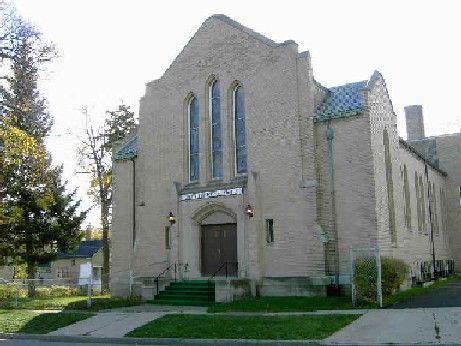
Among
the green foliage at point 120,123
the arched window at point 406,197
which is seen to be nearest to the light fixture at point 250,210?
the arched window at point 406,197

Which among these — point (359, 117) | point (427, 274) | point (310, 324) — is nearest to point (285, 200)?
point (359, 117)

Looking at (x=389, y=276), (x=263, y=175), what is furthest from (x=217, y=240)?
(x=389, y=276)

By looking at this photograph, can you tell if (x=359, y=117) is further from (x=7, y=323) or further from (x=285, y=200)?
(x=7, y=323)

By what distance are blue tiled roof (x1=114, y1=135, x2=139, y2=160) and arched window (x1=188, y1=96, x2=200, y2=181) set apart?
3392 millimetres

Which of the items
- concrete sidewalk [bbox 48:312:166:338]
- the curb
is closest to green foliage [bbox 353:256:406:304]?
the curb

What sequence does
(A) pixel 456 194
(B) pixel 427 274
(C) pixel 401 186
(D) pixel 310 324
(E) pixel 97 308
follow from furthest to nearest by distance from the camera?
(A) pixel 456 194
(B) pixel 427 274
(C) pixel 401 186
(E) pixel 97 308
(D) pixel 310 324

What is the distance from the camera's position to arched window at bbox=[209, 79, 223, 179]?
84.7ft

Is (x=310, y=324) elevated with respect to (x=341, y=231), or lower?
lower

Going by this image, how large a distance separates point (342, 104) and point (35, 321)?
48.1 ft

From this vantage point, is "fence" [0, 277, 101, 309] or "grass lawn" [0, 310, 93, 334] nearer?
"grass lawn" [0, 310, 93, 334]

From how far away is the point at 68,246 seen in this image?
36.7 metres

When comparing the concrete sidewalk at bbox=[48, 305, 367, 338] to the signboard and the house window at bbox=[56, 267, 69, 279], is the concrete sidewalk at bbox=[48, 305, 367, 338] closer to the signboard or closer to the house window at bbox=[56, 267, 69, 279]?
the signboard

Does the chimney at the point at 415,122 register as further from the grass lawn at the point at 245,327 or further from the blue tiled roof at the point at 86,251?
the blue tiled roof at the point at 86,251

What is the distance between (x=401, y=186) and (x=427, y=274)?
7.00m
